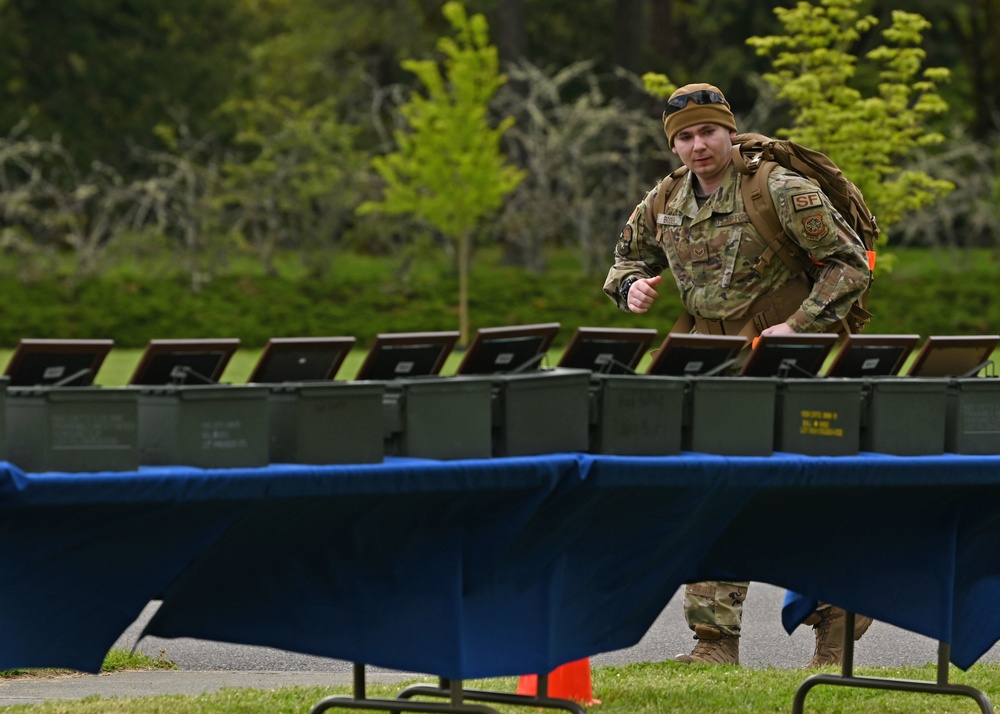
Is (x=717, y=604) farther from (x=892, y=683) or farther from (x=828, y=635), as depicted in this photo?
(x=892, y=683)

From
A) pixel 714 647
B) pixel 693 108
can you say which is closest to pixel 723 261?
pixel 693 108

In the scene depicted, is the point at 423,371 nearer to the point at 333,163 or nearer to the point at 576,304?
the point at 576,304

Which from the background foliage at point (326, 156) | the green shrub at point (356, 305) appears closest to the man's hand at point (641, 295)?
the background foliage at point (326, 156)

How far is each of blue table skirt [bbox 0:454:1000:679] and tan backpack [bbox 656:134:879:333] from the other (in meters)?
1.06

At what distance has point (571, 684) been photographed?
552cm

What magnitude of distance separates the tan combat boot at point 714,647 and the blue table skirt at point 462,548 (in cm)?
109

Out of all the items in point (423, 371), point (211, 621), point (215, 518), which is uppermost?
point (423, 371)

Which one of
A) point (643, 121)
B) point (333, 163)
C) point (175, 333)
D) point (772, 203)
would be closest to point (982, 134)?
point (643, 121)

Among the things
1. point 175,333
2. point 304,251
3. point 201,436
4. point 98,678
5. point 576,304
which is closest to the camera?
→ point 201,436

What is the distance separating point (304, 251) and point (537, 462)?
2538 centimetres

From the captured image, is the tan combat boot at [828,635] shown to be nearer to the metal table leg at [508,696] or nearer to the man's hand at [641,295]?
the man's hand at [641,295]

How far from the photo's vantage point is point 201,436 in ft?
13.1

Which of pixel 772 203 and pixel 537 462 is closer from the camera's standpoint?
pixel 537 462

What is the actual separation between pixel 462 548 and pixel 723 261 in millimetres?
1855
